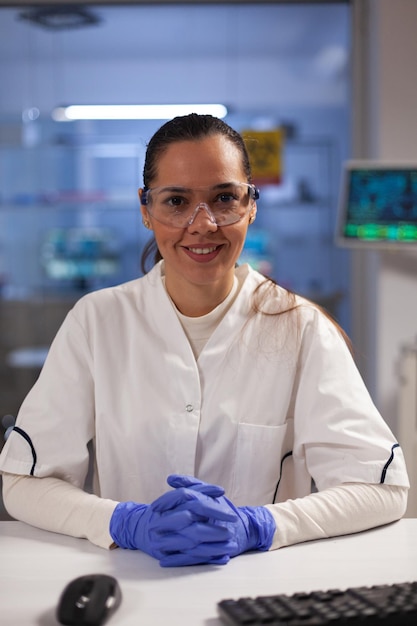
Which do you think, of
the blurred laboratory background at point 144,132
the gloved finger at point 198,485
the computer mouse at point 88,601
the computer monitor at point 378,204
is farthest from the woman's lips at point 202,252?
the blurred laboratory background at point 144,132

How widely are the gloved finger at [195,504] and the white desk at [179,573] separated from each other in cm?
7

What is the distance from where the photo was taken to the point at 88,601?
1030 mm

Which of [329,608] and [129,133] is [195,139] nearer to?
[329,608]

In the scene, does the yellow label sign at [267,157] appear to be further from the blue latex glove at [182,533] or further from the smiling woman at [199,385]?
the blue latex glove at [182,533]

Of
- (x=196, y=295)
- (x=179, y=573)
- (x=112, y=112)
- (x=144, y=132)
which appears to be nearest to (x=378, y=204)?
(x=144, y=132)

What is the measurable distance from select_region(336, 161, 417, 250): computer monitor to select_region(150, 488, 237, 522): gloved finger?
2.54 metres

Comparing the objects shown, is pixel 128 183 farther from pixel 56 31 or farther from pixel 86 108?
pixel 56 31

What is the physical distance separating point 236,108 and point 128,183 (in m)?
0.64

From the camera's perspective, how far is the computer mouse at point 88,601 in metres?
1.01

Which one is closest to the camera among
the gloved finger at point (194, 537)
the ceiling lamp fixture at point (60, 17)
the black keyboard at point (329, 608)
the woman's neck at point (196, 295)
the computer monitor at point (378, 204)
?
the black keyboard at point (329, 608)

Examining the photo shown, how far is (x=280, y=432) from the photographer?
1693 mm

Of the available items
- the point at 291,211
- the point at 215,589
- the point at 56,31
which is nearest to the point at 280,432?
the point at 215,589

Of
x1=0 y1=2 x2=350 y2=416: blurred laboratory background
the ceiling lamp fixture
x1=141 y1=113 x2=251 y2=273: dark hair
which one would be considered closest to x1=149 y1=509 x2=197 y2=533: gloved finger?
x1=141 y1=113 x2=251 y2=273: dark hair

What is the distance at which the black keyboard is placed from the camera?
983 millimetres
